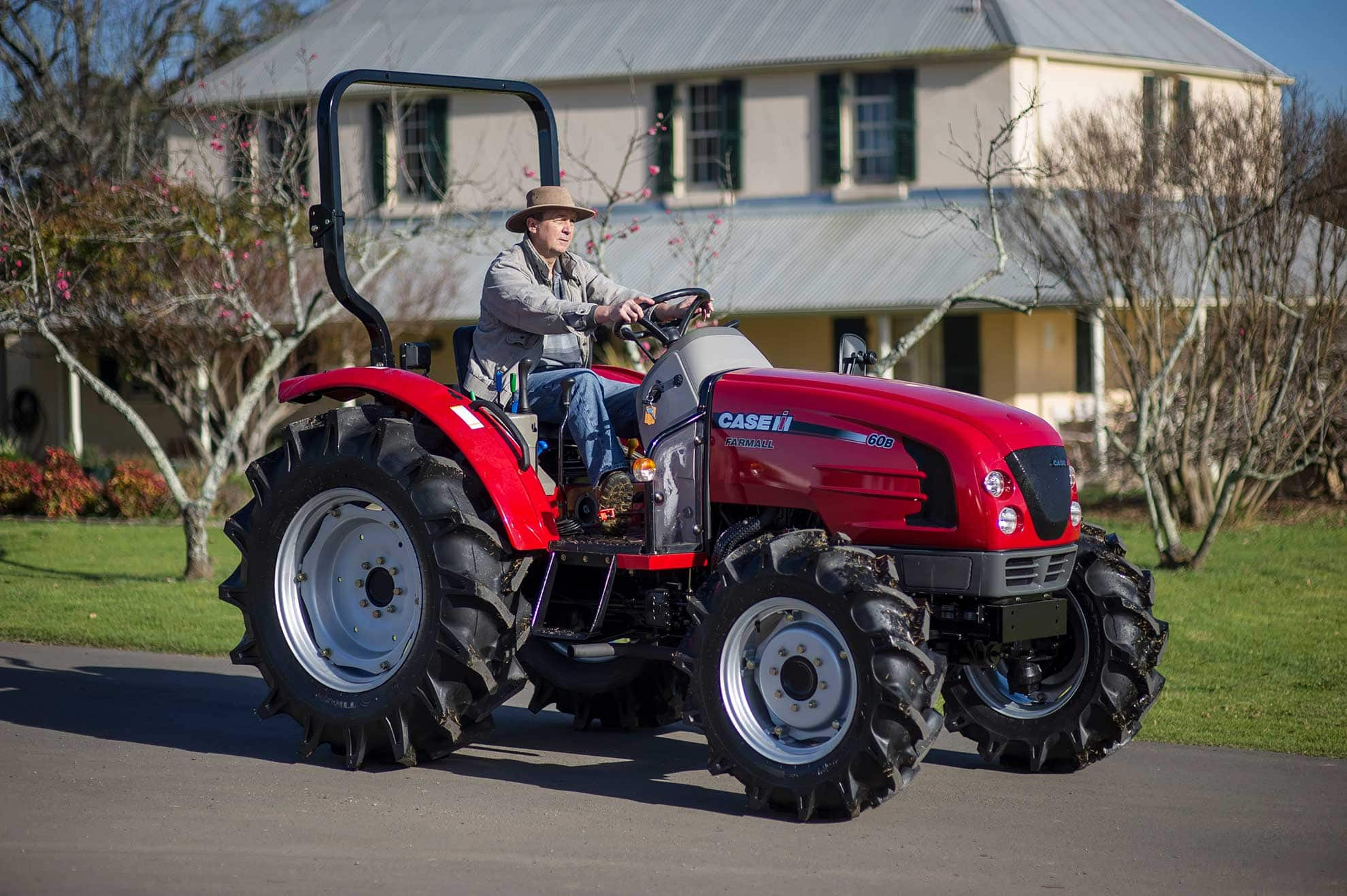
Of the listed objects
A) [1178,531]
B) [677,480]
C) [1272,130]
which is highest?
[1272,130]

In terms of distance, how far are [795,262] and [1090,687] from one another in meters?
17.9

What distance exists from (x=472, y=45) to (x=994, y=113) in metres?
9.61

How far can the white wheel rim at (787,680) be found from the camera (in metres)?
6.26

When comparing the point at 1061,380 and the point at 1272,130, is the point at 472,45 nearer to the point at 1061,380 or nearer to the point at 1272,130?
the point at 1061,380

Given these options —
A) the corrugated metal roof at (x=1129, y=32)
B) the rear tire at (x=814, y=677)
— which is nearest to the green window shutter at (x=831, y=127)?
the corrugated metal roof at (x=1129, y=32)

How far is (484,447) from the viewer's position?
7.18 meters

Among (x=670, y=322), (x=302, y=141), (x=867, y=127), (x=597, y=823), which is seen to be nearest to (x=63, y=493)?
(x=302, y=141)

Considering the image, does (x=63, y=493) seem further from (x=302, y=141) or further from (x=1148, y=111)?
(x=1148, y=111)

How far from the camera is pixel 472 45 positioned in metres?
28.4

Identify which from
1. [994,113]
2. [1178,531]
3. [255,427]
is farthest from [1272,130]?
[255,427]

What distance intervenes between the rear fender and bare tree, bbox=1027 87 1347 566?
8296mm

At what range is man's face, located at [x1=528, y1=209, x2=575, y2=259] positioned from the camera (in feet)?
25.6

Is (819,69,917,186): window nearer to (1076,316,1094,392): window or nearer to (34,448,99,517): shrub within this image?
(1076,316,1094,392): window

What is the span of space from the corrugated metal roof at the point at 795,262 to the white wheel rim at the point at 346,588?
1402 cm
